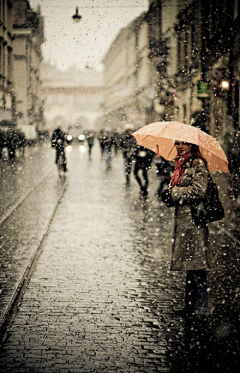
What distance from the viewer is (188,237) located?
5.43 m

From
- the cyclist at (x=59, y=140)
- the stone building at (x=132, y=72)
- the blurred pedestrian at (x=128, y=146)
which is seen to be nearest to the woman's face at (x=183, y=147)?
the blurred pedestrian at (x=128, y=146)

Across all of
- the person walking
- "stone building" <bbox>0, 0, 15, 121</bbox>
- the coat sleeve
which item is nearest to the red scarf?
the person walking

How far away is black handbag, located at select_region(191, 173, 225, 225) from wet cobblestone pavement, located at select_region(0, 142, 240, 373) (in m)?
0.90

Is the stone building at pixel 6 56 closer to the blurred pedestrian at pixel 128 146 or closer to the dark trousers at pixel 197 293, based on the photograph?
the blurred pedestrian at pixel 128 146

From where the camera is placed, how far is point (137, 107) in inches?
2292

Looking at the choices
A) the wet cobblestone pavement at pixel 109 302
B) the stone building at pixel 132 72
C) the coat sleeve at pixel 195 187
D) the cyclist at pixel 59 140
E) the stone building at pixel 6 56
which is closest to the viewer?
the wet cobblestone pavement at pixel 109 302

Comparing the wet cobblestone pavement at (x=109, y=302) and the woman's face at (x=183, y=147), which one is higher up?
the woman's face at (x=183, y=147)

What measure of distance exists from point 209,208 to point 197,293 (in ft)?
2.62

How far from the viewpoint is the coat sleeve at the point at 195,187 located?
5.21 metres

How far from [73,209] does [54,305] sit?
7.03 metres

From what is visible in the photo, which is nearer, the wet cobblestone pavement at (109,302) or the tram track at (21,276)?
the wet cobblestone pavement at (109,302)

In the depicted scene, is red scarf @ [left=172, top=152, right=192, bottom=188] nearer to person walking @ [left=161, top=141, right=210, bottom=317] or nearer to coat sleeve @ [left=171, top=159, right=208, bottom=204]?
person walking @ [left=161, top=141, right=210, bottom=317]

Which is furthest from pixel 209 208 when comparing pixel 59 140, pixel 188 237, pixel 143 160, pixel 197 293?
pixel 59 140

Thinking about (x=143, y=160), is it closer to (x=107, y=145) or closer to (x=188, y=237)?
(x=107, y=145)
